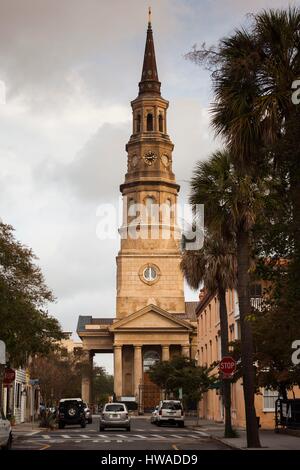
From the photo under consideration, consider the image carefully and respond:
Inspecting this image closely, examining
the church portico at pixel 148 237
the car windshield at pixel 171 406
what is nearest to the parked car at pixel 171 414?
the car windshield at pixel 171 406

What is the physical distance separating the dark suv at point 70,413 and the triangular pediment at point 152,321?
4789cm

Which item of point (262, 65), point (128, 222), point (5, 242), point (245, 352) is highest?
point (128, 222)

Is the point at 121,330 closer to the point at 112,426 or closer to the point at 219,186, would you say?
the point at 112,426

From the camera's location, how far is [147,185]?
98562 millimetres

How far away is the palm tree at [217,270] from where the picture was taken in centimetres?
3319

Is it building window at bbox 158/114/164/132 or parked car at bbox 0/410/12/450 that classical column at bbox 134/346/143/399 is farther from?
parked car at bbox 0/410/12/450

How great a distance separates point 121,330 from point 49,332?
6493 centimetres

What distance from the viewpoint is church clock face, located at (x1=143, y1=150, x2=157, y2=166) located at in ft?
326

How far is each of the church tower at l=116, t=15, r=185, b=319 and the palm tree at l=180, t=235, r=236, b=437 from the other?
2519 inches

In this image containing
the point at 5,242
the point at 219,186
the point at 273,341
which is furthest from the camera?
the point at 273,341

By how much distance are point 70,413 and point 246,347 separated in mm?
24308

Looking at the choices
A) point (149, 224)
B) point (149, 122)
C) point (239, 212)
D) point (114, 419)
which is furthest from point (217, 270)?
point (149, 122)

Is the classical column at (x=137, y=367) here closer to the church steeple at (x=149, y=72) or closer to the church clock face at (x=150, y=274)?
the church clock face at (x=150, y=274)
